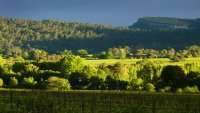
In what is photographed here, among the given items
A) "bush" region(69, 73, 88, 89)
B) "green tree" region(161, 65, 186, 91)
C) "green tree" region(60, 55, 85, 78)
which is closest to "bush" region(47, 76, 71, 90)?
"bush" region(69, 73, 88, 89)

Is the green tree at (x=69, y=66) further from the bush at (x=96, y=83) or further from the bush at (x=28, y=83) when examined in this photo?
the bush at (x=96, y=83)

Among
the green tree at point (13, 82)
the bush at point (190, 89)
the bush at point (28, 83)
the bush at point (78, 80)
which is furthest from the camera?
the green tree at point (13, 82)

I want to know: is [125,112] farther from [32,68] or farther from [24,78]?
[32,68]

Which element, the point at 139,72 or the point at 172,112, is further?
the point at 139,72

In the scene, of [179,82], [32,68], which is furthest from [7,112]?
[32,68]

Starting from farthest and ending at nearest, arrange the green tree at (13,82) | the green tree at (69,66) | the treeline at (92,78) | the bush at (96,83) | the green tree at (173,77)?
the green tree at (69,66) < the green tree at (13,82) < the bush at (96,83) < the treeline at (92,78) < the green tree at (173,77)

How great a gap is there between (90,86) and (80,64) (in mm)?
41302

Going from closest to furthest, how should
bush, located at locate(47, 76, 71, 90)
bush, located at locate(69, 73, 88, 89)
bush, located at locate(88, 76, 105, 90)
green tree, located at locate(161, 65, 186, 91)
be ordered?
1. green tree, located at locate(161, 65, 186, 91)
2. bush, located at locate(47, 76, 71, 90)
3. bush, located at locate(88, 76, 105, 90)
4. bush, located at locate(69, 73, 88, 89)

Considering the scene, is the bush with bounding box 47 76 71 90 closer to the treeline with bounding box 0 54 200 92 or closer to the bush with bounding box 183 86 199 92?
the treeline with bounding box 0 54 200 92

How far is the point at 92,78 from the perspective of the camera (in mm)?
150125

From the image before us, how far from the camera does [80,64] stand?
18888 cm

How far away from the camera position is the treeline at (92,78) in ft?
454

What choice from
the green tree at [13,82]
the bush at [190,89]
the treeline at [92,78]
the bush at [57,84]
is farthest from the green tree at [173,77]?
the green tree at [13,82]

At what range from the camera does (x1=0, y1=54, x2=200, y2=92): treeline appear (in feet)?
454
